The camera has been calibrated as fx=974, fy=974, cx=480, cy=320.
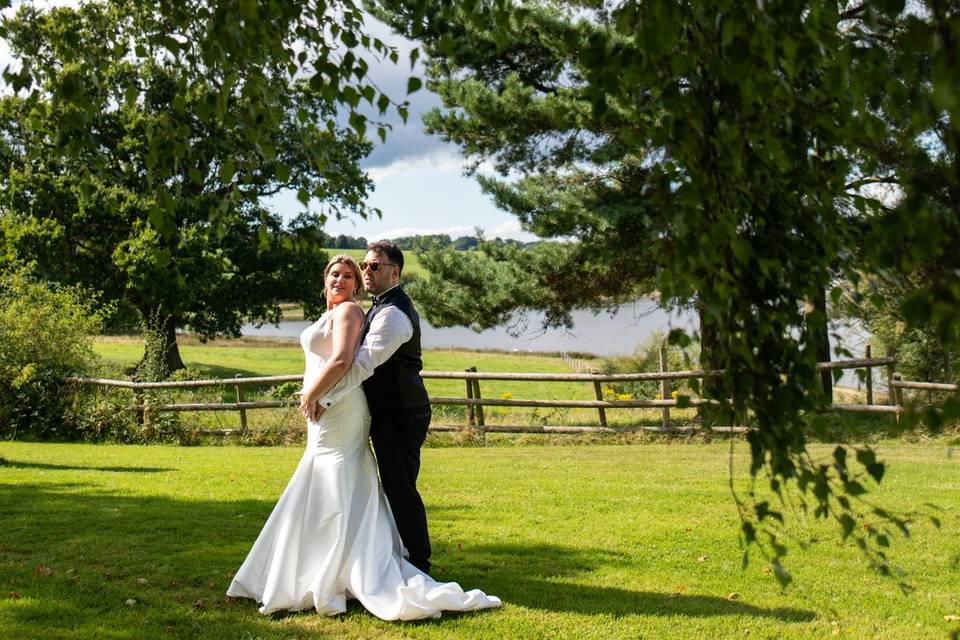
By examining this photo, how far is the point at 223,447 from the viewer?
15.2 metres

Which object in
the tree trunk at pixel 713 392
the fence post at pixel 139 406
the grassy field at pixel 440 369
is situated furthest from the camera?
the grassy field at pixel 440 369

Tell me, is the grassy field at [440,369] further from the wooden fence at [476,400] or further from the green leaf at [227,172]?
the green leaf at [227,172]

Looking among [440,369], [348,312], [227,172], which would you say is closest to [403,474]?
[348,312]

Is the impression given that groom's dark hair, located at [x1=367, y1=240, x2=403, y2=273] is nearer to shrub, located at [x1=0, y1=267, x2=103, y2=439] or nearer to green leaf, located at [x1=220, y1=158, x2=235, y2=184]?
green leaf, located at [x1=220, y1=158, x2=235, y2=184]

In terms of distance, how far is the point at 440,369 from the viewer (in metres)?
40.0

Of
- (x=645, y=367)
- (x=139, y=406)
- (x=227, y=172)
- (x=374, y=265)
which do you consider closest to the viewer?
(x=227, y=172)

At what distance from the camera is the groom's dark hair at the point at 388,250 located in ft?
18.7

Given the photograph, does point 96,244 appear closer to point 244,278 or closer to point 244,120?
point 244,278

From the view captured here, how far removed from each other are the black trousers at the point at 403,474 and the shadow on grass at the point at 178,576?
495mm

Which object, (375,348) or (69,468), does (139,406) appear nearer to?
(69,468)

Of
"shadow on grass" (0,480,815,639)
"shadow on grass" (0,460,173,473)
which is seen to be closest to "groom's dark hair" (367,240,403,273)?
"shadow on grass" (0,480,815,639)

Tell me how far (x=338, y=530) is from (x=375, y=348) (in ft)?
3.37

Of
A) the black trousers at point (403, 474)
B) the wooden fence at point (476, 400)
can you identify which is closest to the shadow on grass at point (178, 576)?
the black trousers at point (403, 474)

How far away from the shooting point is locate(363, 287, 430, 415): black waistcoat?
5.65 m
